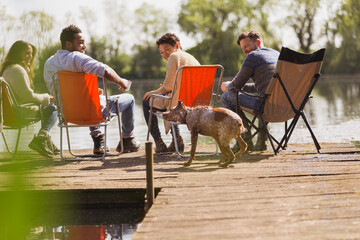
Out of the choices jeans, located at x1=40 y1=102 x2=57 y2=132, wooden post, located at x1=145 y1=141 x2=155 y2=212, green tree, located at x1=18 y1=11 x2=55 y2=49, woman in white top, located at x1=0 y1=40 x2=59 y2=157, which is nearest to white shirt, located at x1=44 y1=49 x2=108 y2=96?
woman in white top, located at x1=0 y1=40 x2=59 y2=157

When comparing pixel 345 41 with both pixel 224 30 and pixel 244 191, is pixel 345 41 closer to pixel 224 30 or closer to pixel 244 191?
pixel 224 30

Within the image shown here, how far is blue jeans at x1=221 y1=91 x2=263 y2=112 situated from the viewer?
464 cm

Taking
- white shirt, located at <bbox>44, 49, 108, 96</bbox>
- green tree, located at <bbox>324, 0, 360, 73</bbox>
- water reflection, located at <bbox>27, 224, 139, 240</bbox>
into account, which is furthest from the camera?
green tree, located at <bbox>324, 0, 360, 73</bbox>

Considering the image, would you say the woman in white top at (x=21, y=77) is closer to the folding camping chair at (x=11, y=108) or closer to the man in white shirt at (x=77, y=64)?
the folding camping chair at (x=11, y=108)

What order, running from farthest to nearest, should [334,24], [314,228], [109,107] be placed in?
1. [334,24]
2. [109,107]
3. [314,228]

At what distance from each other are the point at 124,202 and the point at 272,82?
1.73 meters

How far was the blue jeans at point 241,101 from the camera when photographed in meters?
4.64

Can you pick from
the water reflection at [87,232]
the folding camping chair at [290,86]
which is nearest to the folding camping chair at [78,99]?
the water reflection at [87,232]

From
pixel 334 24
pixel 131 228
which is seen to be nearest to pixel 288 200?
pixel 131 228

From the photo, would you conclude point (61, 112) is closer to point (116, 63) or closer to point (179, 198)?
point (179, 198)

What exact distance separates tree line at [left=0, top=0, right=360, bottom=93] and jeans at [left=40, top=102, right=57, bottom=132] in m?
41.3

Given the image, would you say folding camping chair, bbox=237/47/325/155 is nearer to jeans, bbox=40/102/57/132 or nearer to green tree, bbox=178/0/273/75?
jeans, bbox=40/102/57/132

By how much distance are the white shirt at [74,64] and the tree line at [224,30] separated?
41.7 metres

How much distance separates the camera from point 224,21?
5397 cm
